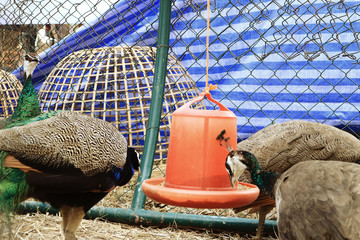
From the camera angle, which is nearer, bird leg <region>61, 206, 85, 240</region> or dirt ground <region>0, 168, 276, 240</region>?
bird leg <region>61, 206, 85, 240</region>

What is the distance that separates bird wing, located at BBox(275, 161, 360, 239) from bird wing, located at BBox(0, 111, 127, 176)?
96 cm

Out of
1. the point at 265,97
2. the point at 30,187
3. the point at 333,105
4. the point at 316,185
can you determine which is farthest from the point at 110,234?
the point at 333,105

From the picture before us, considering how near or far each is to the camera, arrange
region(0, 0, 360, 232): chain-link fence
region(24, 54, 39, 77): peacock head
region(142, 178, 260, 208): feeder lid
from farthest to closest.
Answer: region(0, 0, 360, 232): chain-link fence, region(24, 54, 39, 77): peacock head, region(142, 178, 260, 208): feeder lid

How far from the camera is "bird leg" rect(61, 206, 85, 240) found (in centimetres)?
291

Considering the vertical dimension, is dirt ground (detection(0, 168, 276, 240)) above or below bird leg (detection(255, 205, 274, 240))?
below

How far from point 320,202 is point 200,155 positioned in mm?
876

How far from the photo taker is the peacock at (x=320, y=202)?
227 centimetres

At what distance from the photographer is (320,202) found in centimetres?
236

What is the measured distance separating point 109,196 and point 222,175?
2.39 metres

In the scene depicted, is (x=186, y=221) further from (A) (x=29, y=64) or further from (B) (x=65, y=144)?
(A) (x=29, y=64)

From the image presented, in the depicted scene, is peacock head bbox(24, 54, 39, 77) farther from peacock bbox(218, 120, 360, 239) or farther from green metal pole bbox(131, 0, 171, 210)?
peacock bbox(218, 120, 360, 239)

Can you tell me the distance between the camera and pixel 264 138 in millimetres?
3293

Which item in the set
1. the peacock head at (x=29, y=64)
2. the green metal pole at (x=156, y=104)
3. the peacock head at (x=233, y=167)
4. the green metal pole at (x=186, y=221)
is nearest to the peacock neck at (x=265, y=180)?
the green metal pole at (x=186, y=221)

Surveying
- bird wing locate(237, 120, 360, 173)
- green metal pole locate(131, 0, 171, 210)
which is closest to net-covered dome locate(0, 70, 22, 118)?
green metal pole locate(131, 0, 171, 210)
